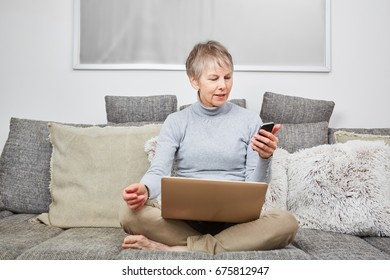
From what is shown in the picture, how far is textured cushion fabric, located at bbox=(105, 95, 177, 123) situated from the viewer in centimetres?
213

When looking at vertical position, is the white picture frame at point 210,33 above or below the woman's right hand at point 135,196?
above

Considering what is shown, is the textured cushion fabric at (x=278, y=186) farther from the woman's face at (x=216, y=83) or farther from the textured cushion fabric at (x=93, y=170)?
the textured cushion fabric at (x=93, y=170)

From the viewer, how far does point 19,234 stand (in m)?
1.63

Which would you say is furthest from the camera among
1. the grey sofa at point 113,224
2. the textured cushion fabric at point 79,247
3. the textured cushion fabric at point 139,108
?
the textured cushion fabric at point 139,108

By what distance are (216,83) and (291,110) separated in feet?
1.96

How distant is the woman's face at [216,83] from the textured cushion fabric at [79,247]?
569mm

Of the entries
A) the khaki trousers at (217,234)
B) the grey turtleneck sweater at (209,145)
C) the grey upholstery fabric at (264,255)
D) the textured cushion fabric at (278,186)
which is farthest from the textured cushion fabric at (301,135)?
the grey upholstery fabric at (264,255)

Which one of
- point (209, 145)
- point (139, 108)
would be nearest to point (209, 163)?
point (209, 145)

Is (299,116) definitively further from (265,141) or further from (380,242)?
(265,141)

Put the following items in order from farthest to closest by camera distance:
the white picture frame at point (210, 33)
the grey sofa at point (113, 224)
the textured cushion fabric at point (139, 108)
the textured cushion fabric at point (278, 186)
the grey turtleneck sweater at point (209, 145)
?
the white picture frame at point (210, 33), the textured cushion fabric at point (139, 108), the textured cushion fabric at point (278, 186), the grey turtleneck sweater at point (209, 145), the grey sofa at point (113, 224)

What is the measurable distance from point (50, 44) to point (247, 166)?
132 cm

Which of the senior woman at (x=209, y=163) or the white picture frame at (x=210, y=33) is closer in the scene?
the senior woman at (x=209, y=163)

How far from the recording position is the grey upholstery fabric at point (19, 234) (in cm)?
142

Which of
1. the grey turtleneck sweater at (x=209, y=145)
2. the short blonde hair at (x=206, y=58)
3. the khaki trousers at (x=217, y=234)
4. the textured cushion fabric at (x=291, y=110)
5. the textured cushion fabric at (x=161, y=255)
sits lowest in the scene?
the textured cushion fabric at (x=161, y=255)
